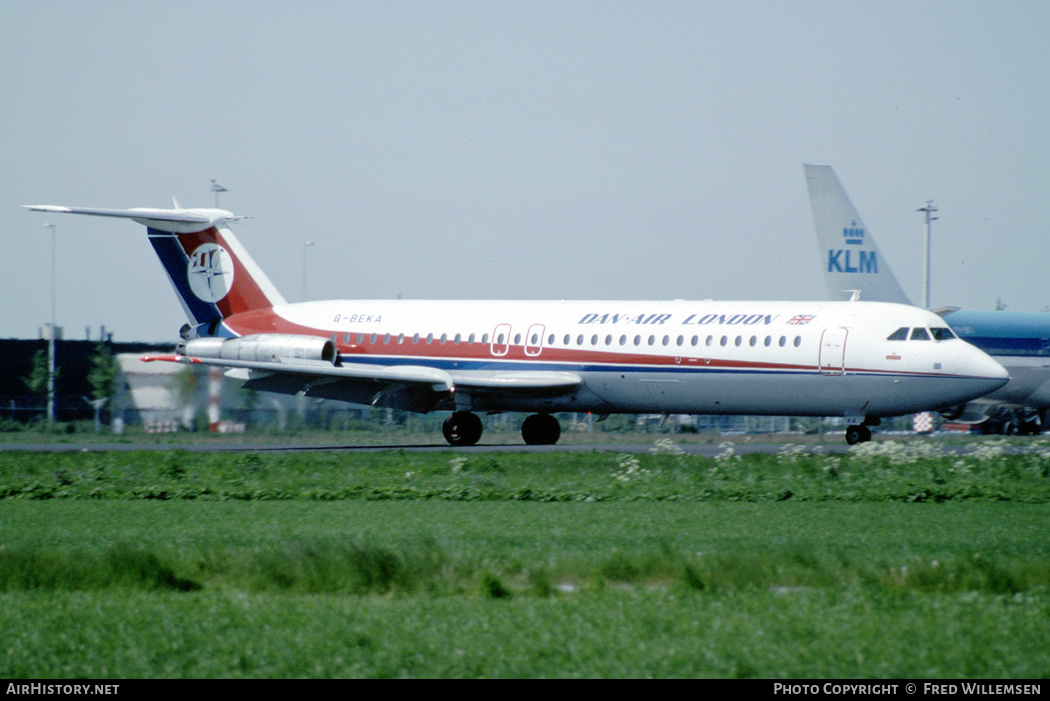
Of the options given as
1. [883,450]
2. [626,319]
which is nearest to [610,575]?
[883,450]

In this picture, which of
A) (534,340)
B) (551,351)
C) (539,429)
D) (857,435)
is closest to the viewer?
(857,435)

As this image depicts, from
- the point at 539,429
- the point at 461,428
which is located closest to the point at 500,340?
the point at 461,428

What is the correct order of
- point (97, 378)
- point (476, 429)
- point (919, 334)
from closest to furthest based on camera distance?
point (919, 334), point (476, 429), point (97, 378)

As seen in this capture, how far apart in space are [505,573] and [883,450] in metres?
14.3

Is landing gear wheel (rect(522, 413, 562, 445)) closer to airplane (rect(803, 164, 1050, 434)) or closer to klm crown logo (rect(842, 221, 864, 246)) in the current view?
airplane (rect(803, 164, 1050, 434))

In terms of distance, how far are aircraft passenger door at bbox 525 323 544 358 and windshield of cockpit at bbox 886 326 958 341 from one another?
8823mm

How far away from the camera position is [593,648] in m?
8.66

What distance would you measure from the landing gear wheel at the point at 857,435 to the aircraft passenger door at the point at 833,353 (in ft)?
5.17

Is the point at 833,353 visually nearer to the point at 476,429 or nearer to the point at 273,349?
the point at 476,429

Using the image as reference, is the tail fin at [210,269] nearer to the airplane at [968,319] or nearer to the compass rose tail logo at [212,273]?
the compass rose tail logo at [212,273]

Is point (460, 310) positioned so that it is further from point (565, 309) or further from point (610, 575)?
point (610, 575)

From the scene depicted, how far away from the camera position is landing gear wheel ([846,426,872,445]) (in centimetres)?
2885

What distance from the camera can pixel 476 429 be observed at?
3394cm

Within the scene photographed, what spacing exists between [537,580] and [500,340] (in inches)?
861
